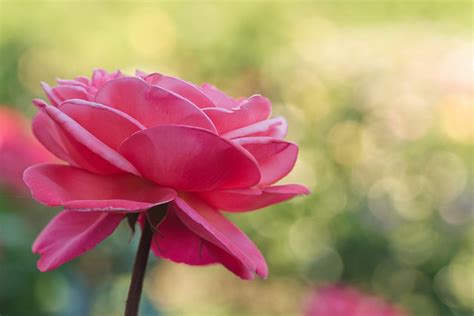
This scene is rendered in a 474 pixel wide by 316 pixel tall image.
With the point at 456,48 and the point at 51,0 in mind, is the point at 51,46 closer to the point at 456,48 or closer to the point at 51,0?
the point at 51,0

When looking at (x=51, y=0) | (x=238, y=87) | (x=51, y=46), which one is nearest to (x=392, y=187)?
(x=238, y=87)

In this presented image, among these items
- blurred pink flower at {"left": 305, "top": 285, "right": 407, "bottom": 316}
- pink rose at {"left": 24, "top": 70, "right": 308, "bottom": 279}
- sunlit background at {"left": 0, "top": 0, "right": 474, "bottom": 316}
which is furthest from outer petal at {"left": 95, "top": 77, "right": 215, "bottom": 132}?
sunlit background at {"left": 0, "top": 0, "right": 474, "bottom": 316}

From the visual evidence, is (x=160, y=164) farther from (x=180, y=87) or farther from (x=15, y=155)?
(x=15, y=155)

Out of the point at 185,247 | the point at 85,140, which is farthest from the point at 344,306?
the point at 85,140

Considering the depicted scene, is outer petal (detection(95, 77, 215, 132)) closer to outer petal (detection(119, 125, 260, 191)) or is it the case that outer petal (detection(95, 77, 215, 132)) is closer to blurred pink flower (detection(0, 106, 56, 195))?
outer petal (detection(119, 125, 260, 191))

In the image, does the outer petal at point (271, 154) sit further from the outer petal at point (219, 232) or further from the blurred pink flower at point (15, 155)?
the blurred pink flower at point (15, 155)

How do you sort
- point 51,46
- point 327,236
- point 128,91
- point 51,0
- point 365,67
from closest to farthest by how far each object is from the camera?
point 128,91 < point 327,236 < point 365,67 < point 51,46 < point 51,0
